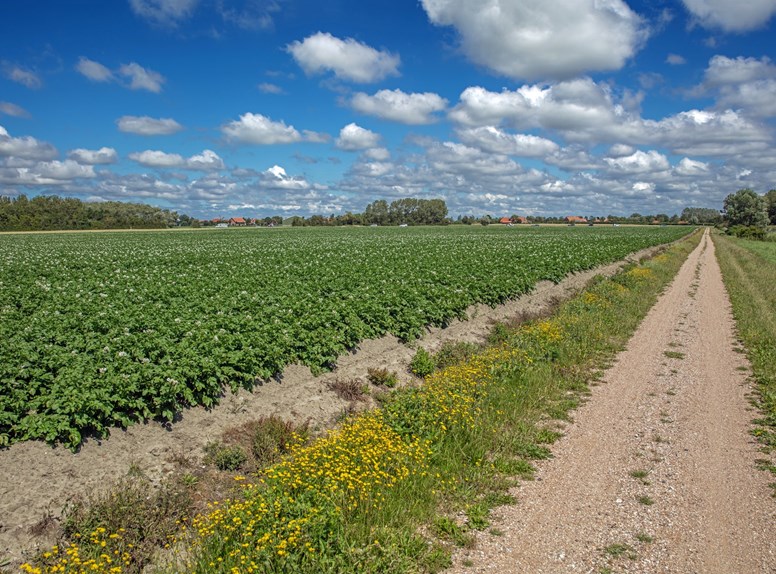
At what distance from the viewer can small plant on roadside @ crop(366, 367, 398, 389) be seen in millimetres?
11133

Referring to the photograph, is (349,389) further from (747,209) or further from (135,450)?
(747,209)

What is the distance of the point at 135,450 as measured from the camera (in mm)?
6930

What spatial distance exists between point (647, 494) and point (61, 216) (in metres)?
131

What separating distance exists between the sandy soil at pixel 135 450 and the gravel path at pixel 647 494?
4378 millimetres

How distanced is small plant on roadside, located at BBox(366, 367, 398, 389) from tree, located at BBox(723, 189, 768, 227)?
6070 inches

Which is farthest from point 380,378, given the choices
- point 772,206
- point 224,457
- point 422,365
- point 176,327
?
point 772,206

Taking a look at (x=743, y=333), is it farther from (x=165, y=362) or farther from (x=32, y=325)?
(x=32, y=325)

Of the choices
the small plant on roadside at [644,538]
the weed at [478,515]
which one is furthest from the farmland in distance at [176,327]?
the small plant on roadside at [644,538]

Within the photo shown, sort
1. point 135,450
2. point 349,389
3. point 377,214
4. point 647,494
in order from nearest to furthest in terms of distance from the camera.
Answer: point 647,494, point 135,450, point 349,389, point 377,214

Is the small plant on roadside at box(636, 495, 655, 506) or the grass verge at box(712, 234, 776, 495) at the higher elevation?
the grass verge at box(712, 234, 776, 495)

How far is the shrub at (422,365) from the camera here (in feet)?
39.6

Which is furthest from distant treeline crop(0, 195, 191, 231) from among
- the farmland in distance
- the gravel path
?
the gravel path

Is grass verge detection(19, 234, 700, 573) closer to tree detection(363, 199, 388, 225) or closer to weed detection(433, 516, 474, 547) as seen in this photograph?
weed detection(433, 516, 474, 547)

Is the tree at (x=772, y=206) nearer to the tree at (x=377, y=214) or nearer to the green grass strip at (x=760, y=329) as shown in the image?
the tree at (x=377, y=214)
